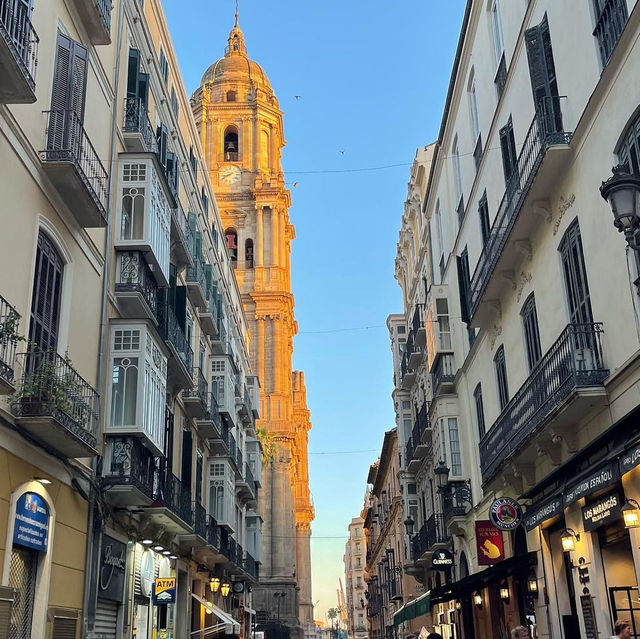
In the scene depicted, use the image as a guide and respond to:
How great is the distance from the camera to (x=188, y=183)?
27625 mm

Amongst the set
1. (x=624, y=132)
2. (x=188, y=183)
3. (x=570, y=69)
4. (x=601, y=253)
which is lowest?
(x=601, y=253)

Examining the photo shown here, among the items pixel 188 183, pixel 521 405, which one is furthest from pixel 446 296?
pixel 521 405

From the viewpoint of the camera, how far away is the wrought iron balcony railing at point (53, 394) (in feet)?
38.9

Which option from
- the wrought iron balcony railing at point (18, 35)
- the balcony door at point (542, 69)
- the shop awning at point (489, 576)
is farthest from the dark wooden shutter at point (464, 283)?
the wrought iron balcony railing at point (18, 35)

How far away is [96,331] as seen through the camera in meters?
16.2

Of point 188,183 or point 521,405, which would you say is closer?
point 521,405

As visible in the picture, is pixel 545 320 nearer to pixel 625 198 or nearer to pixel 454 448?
pixel 625 198

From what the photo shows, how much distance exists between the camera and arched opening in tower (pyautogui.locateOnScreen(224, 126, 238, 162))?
2997 inches

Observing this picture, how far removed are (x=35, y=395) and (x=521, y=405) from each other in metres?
9.14

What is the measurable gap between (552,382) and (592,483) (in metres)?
2.63

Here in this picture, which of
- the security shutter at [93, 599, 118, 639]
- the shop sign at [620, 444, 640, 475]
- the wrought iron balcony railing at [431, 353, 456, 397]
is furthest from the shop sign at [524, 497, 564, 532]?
the wrought iron balcony railing at [431, 353, 456, 397]

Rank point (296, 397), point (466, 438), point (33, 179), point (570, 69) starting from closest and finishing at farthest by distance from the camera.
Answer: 1. point (33, 179)
2. point (570, 69)
3. point (466, 438)
4. point (296, 397)

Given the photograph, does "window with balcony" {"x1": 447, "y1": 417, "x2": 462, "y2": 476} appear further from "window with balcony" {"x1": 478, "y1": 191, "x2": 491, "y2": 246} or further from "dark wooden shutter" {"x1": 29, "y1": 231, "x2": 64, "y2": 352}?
"dark wooden shutter" {"x1": 29, "y1": 231, "x2": 64, "y2": 352}

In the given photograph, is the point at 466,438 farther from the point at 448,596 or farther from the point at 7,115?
the point at 7,115
